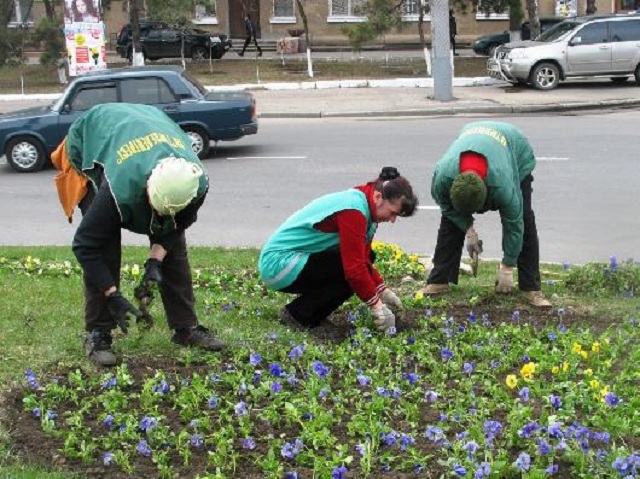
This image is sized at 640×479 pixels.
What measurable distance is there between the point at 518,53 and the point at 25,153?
1328cm

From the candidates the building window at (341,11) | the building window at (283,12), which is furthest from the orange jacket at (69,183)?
the building window at (283,12)

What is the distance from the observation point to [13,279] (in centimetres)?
818

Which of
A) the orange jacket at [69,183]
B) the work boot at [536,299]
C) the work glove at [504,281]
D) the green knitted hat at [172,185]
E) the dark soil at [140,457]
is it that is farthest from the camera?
the work glove at [504,281]

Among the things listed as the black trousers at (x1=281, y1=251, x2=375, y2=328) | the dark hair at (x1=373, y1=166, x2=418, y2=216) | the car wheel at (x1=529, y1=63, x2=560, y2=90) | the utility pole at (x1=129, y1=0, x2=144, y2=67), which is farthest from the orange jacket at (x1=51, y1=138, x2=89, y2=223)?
the utility pole at (x1=129, y1=0, x2=144, y2=67)

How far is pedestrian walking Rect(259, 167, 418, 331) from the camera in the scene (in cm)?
598

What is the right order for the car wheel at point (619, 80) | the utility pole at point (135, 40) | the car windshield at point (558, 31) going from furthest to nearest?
the utility pole at point (135, 40), the car wheel at point (619, 80), the car windshield at point (558, 31)

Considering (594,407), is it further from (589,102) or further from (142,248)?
(589,102)

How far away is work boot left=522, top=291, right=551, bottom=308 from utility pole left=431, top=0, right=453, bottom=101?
1661 cm

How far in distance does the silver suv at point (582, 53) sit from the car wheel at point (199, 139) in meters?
11.1

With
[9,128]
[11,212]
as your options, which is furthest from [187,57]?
[11,212]

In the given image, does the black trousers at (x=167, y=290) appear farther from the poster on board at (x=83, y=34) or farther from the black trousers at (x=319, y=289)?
the poster on board at (x=83, y=34)

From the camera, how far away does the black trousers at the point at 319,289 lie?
634 centimetres

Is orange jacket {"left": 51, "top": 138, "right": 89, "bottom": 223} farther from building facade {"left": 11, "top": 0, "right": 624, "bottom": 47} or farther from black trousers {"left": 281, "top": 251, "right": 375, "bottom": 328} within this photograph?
building facade {"left": 11, "top": 0, "right": 624, "bottom": 47}

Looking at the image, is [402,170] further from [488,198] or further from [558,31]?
[558,31]
